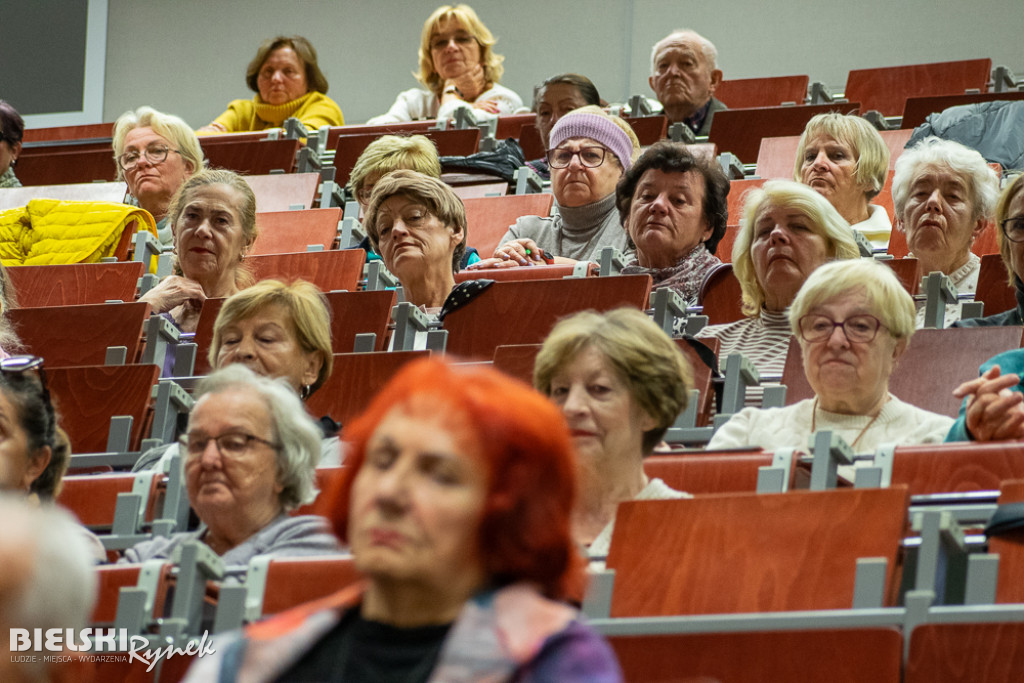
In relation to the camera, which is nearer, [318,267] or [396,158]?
[318,267]

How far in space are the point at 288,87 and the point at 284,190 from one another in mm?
936

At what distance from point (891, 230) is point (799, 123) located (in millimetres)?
942

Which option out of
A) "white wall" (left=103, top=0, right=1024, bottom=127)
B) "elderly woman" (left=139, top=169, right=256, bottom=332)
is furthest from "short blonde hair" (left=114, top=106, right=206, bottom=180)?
"white wall" (left=103, top=0, right=1024, bottom=127)

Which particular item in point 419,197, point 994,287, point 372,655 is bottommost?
point 372,655

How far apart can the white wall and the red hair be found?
14.2 ft

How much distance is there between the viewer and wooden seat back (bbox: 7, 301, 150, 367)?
273 cm

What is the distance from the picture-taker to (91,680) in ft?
5.11

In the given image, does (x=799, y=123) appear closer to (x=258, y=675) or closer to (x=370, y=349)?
(x=370, y=349)

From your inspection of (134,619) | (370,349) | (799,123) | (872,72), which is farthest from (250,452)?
(872,72)

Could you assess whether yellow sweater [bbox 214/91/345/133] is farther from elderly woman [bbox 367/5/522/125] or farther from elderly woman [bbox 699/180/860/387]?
elderly woman [bbox 699/180/860/387]

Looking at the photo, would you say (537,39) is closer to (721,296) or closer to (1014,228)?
(721,296)

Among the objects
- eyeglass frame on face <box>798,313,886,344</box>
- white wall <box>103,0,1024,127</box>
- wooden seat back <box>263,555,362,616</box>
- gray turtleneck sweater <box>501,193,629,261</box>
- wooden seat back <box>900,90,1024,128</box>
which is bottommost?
wooden seat back <box>263,555,362,616</box>

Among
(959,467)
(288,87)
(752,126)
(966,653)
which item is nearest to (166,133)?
(288,87)

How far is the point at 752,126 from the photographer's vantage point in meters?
3.94
